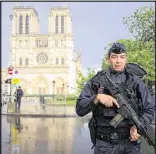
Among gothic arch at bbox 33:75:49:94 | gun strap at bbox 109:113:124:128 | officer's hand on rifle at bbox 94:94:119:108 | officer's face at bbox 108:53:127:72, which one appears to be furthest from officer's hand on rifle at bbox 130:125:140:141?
gothic arch at bbox 33:75:49:94

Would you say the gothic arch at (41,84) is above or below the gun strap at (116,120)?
below

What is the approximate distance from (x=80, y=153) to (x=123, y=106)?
561cm

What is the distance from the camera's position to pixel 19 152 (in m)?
8.75

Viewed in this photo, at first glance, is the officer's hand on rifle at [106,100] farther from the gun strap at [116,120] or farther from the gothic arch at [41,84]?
the gothic arch at [41,84]

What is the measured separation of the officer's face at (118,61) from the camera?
3.62 metres

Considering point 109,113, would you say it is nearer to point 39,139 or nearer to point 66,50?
point 39,139

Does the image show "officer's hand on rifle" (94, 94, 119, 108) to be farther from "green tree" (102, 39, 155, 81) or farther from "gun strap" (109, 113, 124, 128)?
"green tree" (102, 39, 155, 81)

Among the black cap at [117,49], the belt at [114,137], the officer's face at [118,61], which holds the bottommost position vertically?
the belt at [114,137]

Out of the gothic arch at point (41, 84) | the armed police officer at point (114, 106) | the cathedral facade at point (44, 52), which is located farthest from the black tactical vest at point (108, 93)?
the gothic arch at point (41, 84)

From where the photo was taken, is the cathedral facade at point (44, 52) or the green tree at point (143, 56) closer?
the green tree at point (143, 56)

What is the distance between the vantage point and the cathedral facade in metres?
116

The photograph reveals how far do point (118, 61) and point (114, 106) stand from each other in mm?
439

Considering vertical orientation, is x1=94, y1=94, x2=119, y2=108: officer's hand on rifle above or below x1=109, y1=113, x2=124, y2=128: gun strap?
above

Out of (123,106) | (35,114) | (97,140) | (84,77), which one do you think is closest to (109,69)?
(123,106)
